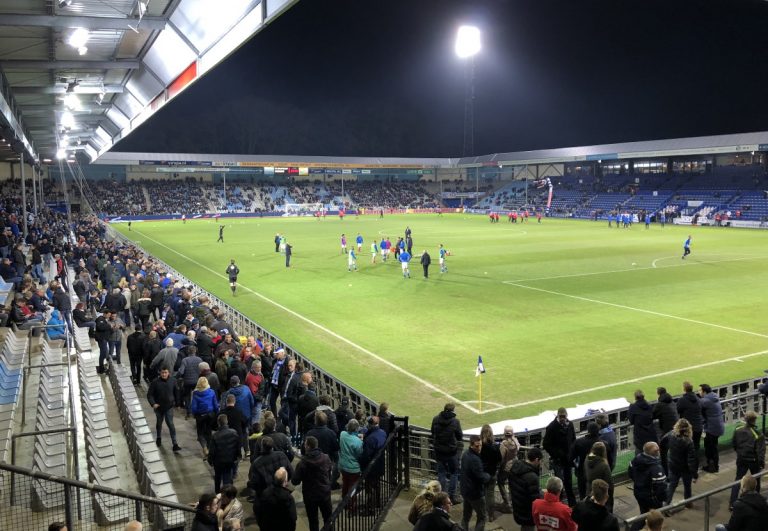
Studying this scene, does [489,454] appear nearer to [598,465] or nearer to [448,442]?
[448,442]

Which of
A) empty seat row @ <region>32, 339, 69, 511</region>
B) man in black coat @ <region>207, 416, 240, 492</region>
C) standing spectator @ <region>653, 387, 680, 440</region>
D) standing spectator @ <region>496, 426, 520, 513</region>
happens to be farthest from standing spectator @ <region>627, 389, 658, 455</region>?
empty seat row @ <region>32, 339, 69, 511</region>

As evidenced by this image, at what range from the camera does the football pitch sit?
1497 cm

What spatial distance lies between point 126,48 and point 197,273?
2195cm

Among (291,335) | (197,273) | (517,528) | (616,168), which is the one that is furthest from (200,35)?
(616,168)

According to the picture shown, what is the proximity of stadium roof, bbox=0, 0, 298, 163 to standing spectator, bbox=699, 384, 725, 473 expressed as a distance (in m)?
8.65

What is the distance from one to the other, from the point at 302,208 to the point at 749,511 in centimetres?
8721

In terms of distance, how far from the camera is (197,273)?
32.3 metres

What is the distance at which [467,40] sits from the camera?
222 ft

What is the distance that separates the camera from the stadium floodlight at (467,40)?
2650 inches

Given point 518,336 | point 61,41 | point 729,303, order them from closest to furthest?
1. point 61,41
2. point 518,336
3. point 729,303

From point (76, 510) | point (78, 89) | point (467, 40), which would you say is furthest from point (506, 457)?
point (467, 40)

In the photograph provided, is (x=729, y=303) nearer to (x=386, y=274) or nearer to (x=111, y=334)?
(x=386, y=274)

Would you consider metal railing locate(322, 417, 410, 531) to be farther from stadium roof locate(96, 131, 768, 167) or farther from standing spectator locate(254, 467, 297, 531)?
stadium roof locate(96, 131, 768, 167)

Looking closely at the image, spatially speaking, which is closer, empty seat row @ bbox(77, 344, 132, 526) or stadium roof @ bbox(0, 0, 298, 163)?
empty seat row @ bbox(77, 344, 132, 526)
